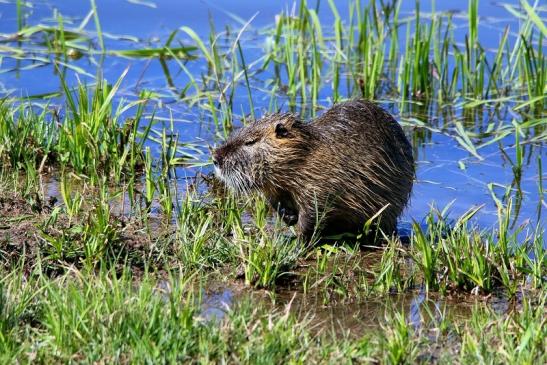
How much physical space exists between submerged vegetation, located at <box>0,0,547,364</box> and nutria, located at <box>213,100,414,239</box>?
15 cm

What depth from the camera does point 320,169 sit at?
570 centimetres

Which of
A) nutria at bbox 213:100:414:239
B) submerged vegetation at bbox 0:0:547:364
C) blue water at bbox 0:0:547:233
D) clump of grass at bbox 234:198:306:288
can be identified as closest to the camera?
submerged vegetation at bbox 0:0:547:364

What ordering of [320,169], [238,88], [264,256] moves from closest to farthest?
[264,256] → [320,169] → [238,88]

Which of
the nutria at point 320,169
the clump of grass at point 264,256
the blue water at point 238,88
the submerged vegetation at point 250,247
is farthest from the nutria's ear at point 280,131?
the blue water at point 238,88

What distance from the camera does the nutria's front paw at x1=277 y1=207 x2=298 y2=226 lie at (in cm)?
579

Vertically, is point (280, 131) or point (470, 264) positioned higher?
point (280, 131)

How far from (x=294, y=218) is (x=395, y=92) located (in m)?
3.15

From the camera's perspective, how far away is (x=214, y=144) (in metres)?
7.38

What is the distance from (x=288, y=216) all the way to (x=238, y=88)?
3112 millimetres

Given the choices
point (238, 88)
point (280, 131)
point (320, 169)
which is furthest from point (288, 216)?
point (238, 88)

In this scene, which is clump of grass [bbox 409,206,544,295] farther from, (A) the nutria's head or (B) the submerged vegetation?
(A) the nutria's head

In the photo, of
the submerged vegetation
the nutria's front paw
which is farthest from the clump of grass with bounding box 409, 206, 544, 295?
the nutria's front paw

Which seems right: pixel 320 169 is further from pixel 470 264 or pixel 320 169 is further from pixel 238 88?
pixel 238 88

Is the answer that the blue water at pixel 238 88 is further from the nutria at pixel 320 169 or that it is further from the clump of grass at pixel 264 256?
the clump of grass at pixel 264 256
